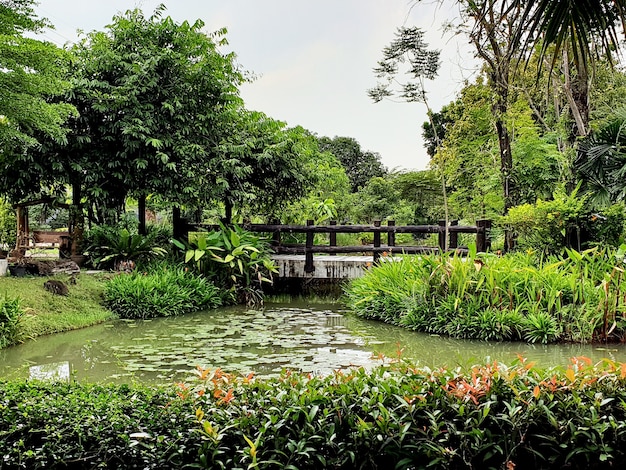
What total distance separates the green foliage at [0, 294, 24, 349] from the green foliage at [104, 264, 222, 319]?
216 cm

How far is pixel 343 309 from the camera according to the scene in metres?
10.2

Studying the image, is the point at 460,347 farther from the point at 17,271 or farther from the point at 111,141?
the point at 111,141

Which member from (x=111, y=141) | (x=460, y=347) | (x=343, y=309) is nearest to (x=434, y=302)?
(x=460, y=347)

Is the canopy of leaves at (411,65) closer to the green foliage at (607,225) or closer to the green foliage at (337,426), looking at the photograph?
the green foliage at (607,225)

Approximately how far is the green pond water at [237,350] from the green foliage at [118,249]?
98.5 inches

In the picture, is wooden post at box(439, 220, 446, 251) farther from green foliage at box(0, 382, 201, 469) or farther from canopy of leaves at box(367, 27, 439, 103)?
green foliage at box(0, 382, 201, 469)

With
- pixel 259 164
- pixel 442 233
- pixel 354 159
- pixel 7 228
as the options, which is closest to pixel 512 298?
pixel 442 233

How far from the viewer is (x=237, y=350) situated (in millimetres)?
6613

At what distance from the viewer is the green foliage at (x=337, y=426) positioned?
2508 mm

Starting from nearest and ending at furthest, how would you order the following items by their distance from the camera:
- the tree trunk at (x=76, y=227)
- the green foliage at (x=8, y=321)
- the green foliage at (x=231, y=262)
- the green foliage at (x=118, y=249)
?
the green foliage at (x=8, y=321)
the green foliage at (x=231, y=262)
the green foliage at (x=118, y=249)
the tree trunk at (x=76, y=227)

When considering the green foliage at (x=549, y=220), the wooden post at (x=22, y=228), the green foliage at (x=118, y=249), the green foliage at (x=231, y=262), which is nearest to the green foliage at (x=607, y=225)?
the green foliage at (x=549, y=220)

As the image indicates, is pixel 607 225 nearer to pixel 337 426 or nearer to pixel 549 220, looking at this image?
pixel 549 220

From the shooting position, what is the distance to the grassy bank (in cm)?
741

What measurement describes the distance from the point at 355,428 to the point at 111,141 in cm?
1001
